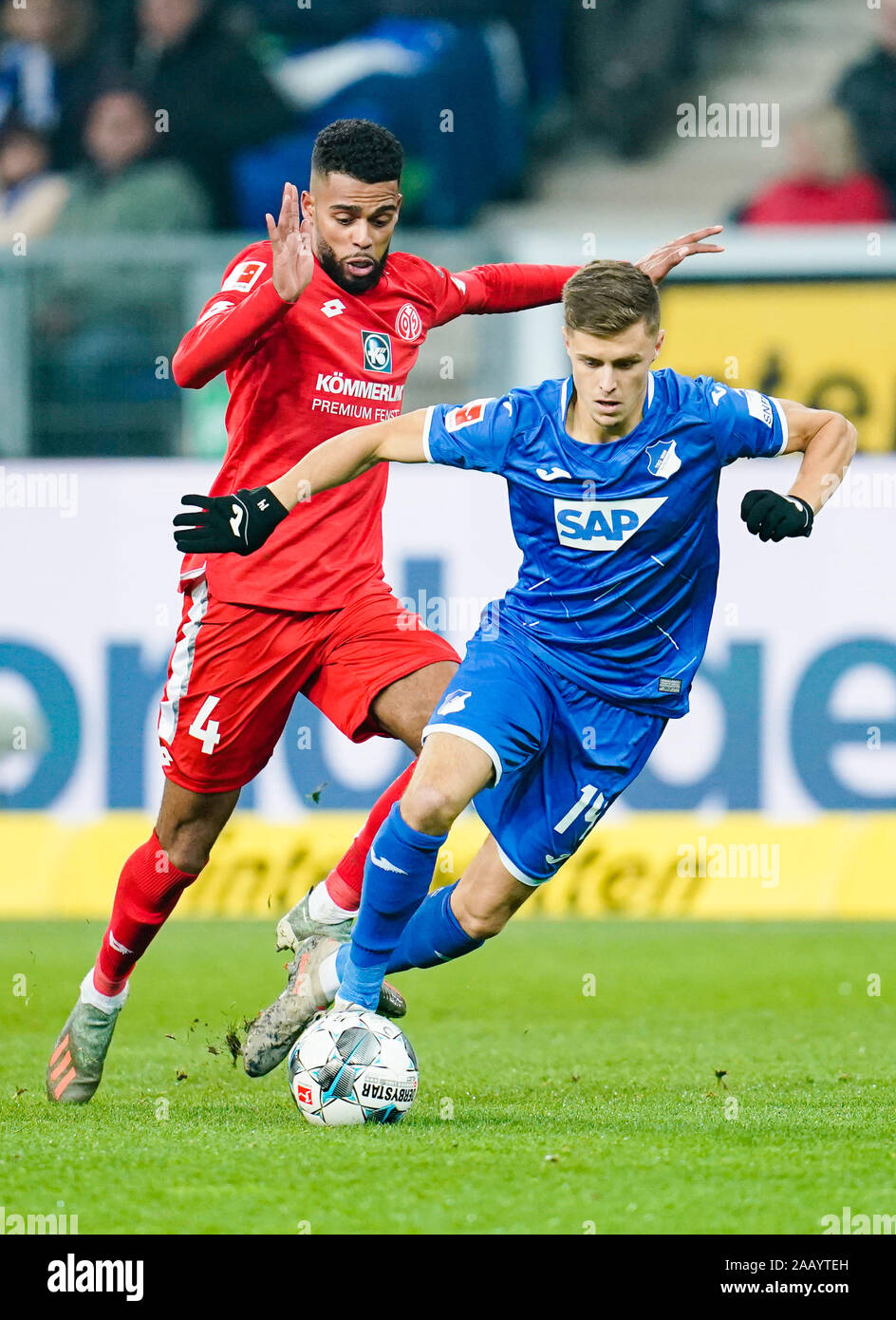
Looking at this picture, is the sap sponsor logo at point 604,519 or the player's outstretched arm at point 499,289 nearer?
the sap sponsor logo at point 604,519

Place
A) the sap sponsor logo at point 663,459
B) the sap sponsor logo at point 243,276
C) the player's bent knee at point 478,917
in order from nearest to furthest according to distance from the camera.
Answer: the sap sponsor logo at point 663,459, the player's bent knee at point 478,917, the sap sponsor logo at point 243,276

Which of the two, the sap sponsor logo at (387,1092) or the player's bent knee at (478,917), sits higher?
the player's bent knee at (478,917)

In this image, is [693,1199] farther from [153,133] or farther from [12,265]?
[153,133]

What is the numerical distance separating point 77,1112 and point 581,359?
2505 mm

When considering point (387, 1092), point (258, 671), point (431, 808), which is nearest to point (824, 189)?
point (258, 671)

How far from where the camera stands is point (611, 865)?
32.5 feet

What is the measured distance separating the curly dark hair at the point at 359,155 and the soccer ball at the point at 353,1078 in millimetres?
2455

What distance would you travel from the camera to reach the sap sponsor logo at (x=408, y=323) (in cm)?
596

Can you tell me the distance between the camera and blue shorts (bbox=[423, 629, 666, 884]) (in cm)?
526

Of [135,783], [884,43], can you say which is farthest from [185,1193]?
[884,43]

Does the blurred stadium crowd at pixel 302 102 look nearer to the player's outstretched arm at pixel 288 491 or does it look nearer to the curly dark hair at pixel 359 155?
the curly dark hair at pixel 359 155

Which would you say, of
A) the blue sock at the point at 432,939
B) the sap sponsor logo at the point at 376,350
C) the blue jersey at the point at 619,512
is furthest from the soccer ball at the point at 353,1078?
the sap sponsor logo at the point at 376,350
